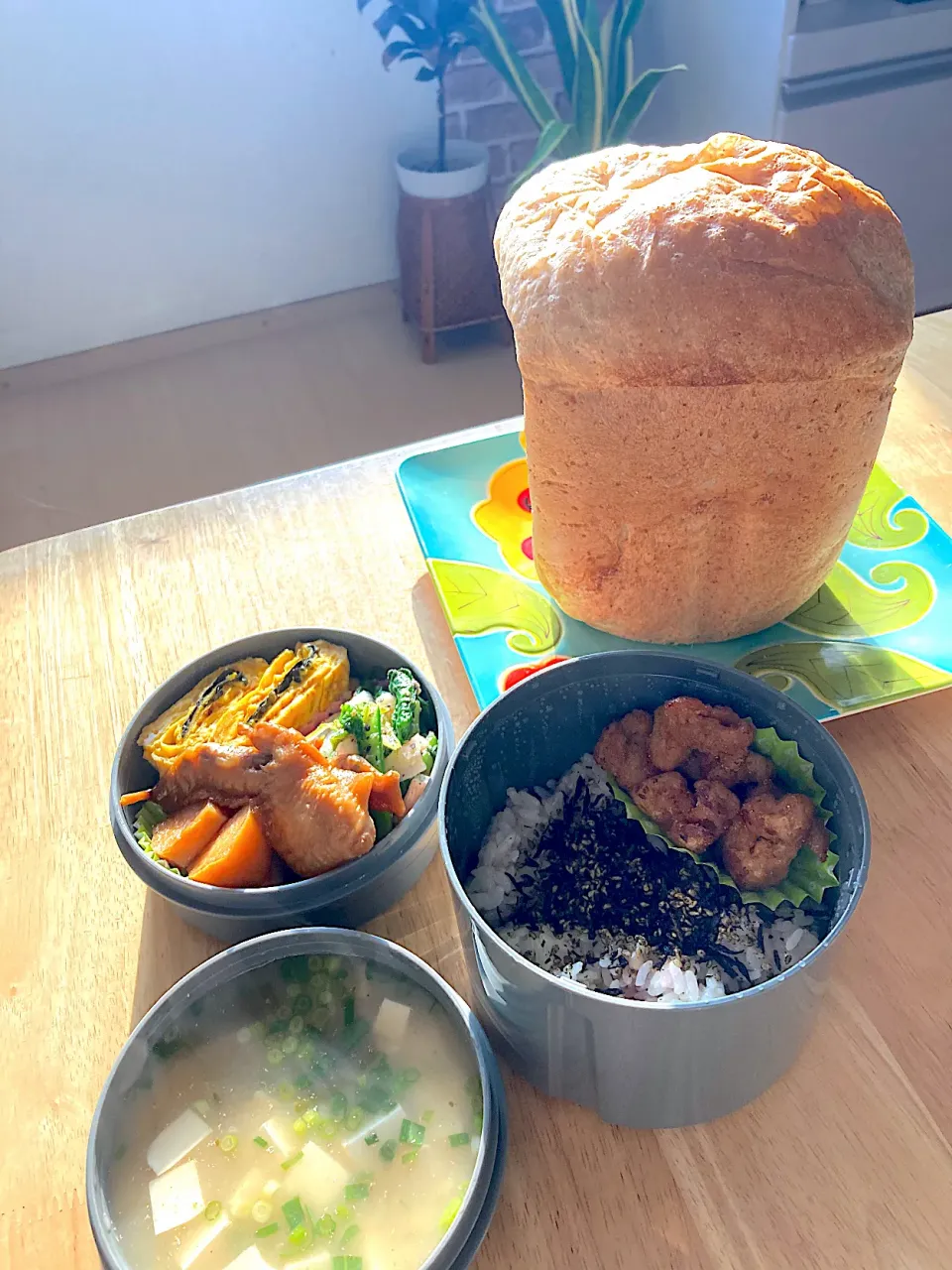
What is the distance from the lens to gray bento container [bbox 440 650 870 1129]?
1.88ft

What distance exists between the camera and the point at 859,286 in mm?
757

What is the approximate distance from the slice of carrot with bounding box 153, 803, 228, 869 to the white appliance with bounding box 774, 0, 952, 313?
1909 mm

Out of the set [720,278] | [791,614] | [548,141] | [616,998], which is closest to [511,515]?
[791,614]

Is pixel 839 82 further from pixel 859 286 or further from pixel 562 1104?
pixel 562 1104

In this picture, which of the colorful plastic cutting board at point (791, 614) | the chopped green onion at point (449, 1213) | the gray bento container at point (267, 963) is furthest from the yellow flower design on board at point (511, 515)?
the chopped green onion at point (449, 1213)

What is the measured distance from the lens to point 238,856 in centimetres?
74

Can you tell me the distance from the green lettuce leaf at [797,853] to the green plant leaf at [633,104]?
1741 mm

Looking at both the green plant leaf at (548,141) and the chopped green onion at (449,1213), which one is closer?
the chopped green onion at (449,1213)

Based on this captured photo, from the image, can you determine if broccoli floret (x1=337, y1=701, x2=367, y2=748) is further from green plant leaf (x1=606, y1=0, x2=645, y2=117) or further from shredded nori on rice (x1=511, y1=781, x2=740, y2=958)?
green plant leaf (x1=606, y1=0, x2=645, y2=117)

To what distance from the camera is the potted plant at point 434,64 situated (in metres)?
2.13

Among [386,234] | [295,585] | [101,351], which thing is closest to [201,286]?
[101,351]

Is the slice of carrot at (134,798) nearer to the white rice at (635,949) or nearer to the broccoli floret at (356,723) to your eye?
the broccoli floret at (356,723)

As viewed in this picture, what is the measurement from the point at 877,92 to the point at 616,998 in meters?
2.11

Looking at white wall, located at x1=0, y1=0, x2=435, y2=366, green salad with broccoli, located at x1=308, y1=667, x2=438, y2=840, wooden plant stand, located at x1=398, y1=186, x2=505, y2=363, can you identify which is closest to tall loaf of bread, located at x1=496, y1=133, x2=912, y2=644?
green salad with broccoli, located at x1=308, y1=667, x2=438, y2=840
